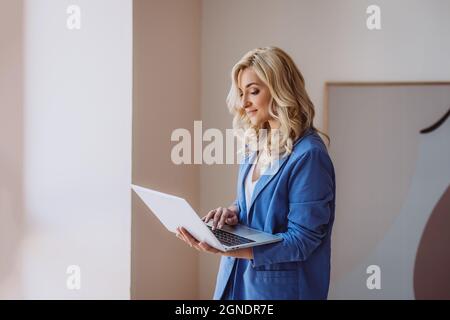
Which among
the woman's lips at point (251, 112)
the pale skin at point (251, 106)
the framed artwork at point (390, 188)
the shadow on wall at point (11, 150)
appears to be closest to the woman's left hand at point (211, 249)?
the pale skin at point (251, 106)

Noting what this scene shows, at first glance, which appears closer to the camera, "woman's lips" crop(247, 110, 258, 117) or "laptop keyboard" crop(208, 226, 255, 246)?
"laptop keyboard" crop(208, 226, 255, 246)

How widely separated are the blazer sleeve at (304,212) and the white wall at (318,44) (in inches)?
45.2

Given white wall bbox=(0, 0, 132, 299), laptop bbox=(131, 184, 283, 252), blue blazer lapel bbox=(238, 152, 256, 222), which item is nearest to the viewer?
laptop bbox=(131, 184, 283, 252)

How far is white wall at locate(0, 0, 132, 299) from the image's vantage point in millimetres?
1835

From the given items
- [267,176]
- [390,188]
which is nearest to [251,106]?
[267,176]

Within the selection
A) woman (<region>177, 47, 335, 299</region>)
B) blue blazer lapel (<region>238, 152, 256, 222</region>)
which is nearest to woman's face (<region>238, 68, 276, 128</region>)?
woman (<region>177, 47, 335, 299</region>)

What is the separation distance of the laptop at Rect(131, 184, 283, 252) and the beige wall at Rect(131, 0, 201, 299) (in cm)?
65

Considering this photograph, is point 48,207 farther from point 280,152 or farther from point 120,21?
point 280,152

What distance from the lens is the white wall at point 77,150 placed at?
1.83 metres

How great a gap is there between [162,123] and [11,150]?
2.02 feet

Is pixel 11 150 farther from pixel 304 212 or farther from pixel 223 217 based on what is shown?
pixel 304 212

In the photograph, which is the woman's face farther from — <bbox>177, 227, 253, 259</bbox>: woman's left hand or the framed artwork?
the framed artwork

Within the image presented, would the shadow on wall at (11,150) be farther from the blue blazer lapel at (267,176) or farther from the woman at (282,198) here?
the blue blazer lapel at (267,176)
